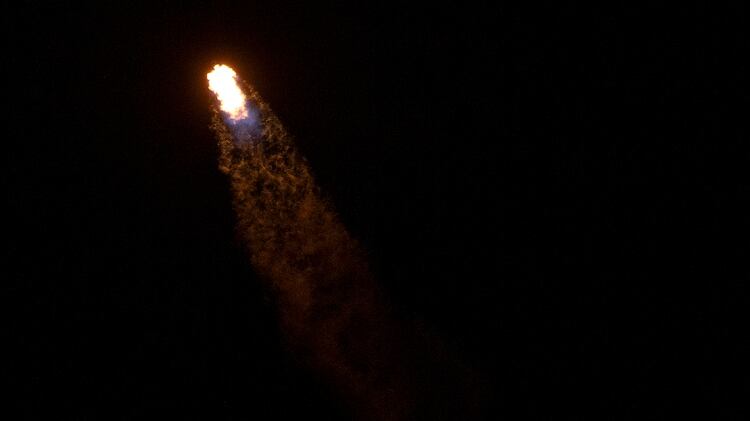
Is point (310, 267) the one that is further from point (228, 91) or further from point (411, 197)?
point (228, 91)

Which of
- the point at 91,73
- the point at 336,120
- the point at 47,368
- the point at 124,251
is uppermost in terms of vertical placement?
the point at 336,120

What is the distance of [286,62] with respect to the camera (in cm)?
401

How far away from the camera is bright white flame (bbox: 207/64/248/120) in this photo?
3930 millimetres

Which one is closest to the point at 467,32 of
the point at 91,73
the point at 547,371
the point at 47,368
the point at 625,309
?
A: the point at 625,309

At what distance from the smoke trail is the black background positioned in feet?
0.43

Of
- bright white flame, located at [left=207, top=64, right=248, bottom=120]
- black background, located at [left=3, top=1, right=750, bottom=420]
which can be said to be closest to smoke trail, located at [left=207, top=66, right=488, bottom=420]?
bright white flame, located at [left=207, top=64, right=248, bottom=120]

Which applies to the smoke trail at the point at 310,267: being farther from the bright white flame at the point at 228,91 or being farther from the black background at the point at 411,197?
the black background at the point at 411,197

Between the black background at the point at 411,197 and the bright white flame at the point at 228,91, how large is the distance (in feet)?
0.34

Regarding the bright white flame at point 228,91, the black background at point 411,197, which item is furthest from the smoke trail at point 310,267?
the black background at point 411,197

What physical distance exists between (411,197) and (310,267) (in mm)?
945

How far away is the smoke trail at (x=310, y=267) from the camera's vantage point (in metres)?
3.15

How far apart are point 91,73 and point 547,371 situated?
169 inches

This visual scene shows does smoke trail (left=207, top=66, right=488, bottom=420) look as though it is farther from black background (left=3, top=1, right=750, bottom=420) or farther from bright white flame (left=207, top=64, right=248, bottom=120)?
black background (left=3, top=1, right=750, bottom=420)

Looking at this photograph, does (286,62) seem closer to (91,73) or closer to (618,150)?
(91,73)
